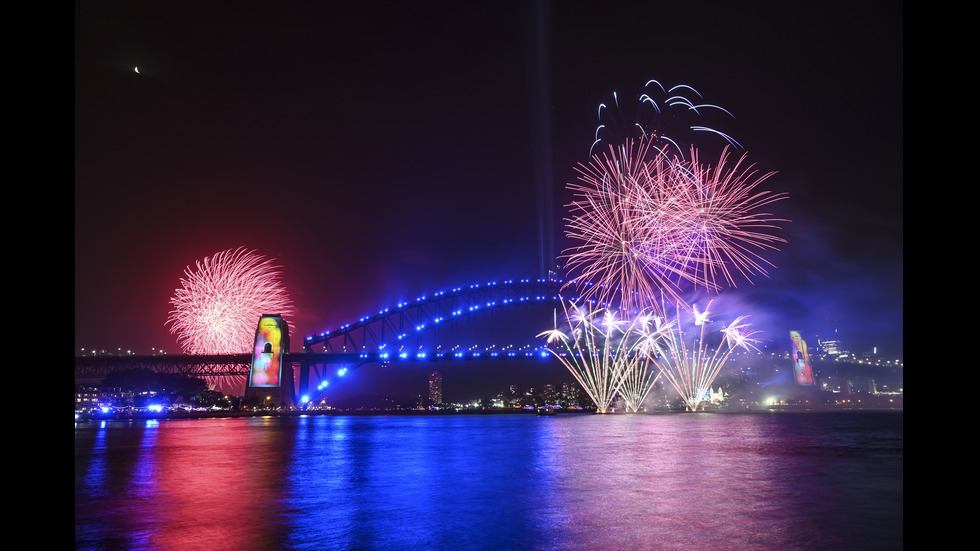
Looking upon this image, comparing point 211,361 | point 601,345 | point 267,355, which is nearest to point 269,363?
point 267,355

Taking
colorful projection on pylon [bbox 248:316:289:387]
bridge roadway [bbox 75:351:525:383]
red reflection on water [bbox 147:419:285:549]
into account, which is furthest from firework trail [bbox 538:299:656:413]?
colorful projection on pylon [bbox 248:316:289:387]

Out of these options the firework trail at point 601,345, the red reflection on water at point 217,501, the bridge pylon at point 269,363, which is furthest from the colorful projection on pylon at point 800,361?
the red reflection on water at point 217,501

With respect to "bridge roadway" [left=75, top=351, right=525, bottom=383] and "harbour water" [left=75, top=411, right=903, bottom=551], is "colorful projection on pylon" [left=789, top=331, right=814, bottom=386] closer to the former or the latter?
"bridge roadway" [left=75, top=351, right=525, bottom=383]

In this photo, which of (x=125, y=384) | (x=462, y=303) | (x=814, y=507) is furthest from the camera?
(x=462, y=303)

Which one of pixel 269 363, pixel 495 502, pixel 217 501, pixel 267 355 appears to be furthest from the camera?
pixel 267 355

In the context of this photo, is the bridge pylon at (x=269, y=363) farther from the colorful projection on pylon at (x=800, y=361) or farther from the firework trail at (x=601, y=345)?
the colorful projection on pylon at (x=800, y=361)

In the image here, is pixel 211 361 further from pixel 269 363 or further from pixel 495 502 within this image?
pixel 495 502

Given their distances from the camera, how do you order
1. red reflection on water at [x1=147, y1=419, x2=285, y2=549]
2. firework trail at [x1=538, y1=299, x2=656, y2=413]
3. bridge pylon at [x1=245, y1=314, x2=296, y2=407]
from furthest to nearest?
1. bridge pylon at [x1=245, y1=314, x2=296, y2=407]
2. firework trail at [x1=538, y1=299, x2=656, y2=413]
3. red reflection on water at [x1=147, y1=419, x2=285, y2=549]

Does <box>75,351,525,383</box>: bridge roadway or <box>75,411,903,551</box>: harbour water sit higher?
<box>75,411,903,551</box>: harbour water
